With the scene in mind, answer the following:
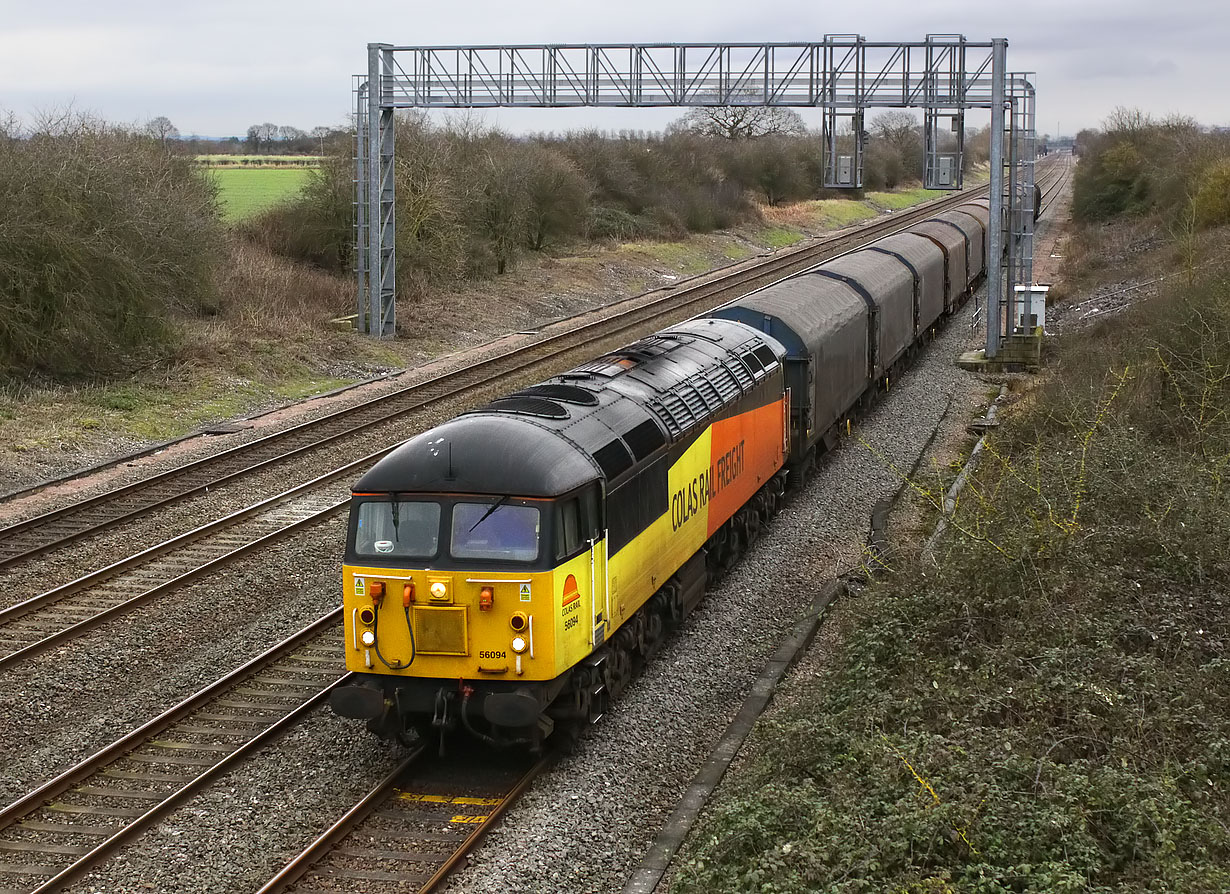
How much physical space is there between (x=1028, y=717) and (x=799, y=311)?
441 inches

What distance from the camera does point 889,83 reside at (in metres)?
27.0

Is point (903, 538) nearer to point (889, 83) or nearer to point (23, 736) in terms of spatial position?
point (23, 736)

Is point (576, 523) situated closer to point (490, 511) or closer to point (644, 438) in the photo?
point (490, 511)

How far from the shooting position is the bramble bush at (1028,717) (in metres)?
7.67

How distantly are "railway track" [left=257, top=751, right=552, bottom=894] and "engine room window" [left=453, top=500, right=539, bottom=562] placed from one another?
1.94 meters

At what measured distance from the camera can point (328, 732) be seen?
37.3 ft

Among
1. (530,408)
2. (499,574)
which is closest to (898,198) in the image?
(530,408)

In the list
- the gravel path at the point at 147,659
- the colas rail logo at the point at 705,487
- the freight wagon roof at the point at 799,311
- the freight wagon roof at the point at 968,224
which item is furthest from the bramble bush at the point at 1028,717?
the freight wagon roof at the point at 968,224

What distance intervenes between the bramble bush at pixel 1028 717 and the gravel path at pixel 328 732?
90 centimetres

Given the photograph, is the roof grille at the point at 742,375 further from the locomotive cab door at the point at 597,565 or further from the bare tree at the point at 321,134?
the bare tree at the point at 321,134

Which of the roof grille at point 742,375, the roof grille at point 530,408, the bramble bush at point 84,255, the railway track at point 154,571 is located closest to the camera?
the roof grille at point 530,408

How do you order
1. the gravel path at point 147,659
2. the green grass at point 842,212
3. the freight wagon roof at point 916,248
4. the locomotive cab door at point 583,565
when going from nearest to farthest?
the locomotive cab door at point 583,565, the gravel path at point 147,659, the freight wagon roof at point 916,248, the green grass at point 842,212

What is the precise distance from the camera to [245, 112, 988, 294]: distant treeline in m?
38.7

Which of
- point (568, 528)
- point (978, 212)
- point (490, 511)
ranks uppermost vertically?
point (978, 212)
